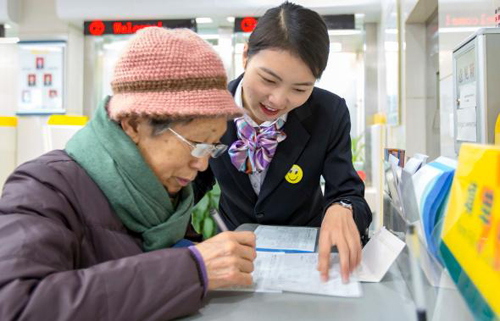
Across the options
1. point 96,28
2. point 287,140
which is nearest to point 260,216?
point 287,140

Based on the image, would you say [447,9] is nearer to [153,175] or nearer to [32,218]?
[153,175]

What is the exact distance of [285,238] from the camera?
4.56 ft

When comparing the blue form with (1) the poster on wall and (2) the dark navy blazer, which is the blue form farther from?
(1) the poster on wall

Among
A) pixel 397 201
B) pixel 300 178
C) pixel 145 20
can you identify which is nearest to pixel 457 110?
pixel 397 201

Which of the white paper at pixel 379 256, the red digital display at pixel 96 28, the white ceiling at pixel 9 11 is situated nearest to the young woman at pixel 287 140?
the white paper at pixel 379 256

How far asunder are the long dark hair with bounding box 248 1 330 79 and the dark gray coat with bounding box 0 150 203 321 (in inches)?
29.2

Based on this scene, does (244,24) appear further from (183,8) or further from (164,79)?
(164,79)

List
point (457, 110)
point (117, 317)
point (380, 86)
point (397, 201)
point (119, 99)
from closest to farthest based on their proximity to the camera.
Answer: point (117, 317), point (119, 99), point (397, 201), point (457, 110), point (380, 86)

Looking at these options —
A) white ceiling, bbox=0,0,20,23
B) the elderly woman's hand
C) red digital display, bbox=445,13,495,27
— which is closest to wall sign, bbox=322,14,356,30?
red digital display, bbox=445,13,495,27

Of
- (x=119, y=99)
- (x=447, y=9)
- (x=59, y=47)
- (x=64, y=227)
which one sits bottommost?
(x=64, y=227)

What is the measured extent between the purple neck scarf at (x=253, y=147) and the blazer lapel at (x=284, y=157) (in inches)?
1.1

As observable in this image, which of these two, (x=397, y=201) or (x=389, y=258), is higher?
(x=397, y=201)

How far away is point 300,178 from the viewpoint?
159 centimetres

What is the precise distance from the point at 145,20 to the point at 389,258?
4.56 m
